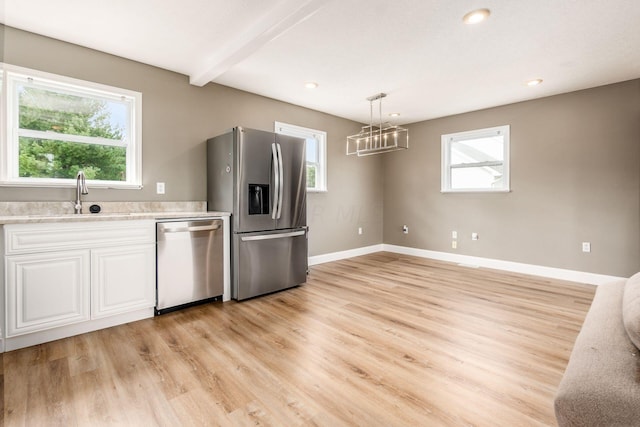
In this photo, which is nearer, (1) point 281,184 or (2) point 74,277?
(2) point 74,277

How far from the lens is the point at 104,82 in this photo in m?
2.93

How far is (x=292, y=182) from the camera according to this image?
11.8 ft

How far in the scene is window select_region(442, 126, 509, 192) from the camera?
15.0 feet

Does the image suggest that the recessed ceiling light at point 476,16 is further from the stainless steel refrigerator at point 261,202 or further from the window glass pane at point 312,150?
the window glass pane at point 312,150

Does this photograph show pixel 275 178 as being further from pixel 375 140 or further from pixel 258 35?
pixel 375 140

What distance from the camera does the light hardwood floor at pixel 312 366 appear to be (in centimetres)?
152

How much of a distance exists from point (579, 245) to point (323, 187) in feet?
11.6

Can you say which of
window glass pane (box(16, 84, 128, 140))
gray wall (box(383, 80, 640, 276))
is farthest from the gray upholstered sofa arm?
window glass pane (box(16, 84, 128, 140))

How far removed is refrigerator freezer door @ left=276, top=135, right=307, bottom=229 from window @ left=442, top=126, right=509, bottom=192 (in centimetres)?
274

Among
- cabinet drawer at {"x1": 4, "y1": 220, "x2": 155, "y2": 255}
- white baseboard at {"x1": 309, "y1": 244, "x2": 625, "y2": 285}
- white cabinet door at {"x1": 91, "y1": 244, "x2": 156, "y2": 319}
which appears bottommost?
white baseboard at {"x1": 309, "y1": 244, "x2": 625, "y2": 285}

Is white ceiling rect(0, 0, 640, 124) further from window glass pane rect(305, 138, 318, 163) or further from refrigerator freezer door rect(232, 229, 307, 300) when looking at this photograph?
refrigerator freezer door rect(232, 229, 307, 300)

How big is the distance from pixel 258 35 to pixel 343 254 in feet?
12.0

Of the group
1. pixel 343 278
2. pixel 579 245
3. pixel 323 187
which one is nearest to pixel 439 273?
pixel 343 278

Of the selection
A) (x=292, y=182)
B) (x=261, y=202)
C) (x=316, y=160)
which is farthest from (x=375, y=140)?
(x=261, y=202)
